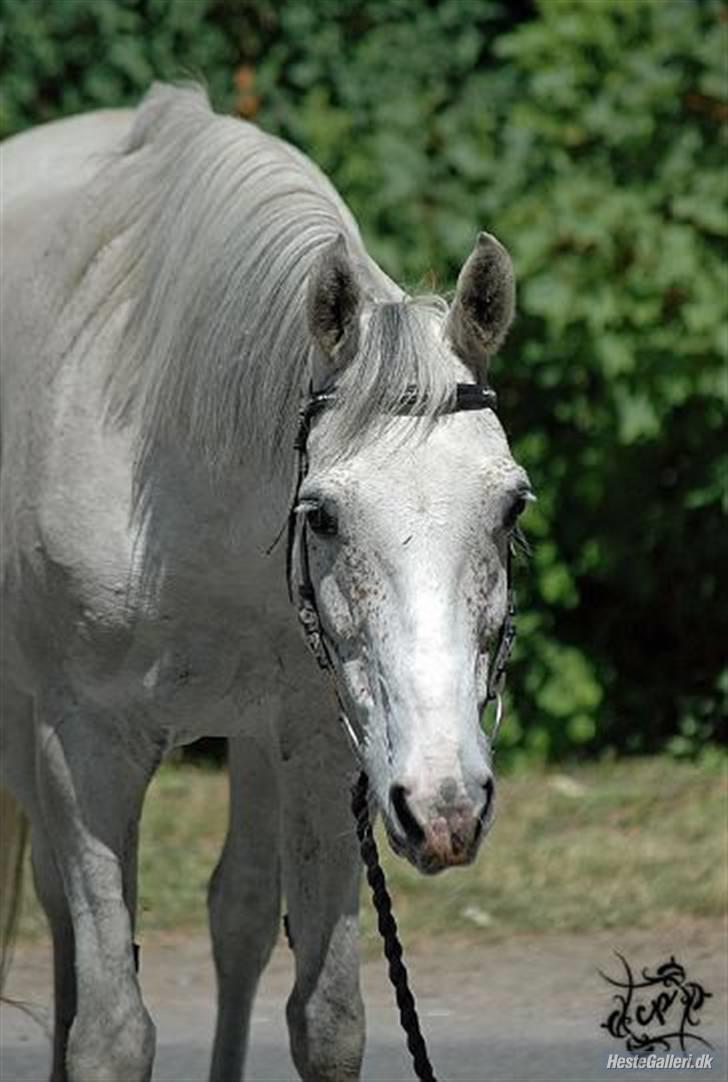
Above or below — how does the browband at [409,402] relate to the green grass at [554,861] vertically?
above

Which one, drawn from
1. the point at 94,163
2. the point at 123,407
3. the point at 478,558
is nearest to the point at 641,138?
the point at 94,163

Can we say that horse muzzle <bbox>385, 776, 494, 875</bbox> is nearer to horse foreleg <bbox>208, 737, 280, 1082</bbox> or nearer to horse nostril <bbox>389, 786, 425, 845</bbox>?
horse nostril <bbox>389, 786, 425, 845</bbox>

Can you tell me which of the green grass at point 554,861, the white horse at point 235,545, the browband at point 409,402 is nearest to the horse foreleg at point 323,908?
the white horse at point 235,545

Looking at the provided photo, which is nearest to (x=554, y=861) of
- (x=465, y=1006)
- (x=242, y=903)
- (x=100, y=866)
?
(x=465, y=1006)

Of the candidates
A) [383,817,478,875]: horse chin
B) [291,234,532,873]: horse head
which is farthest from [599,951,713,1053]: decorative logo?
[383,817,478,875]: horse chin

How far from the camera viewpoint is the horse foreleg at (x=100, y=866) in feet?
14.7

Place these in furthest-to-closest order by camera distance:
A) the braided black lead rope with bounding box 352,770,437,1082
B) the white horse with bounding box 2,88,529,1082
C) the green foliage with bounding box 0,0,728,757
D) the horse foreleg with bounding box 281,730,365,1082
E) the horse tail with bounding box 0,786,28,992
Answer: the green foliage with bounding box 0,0,728,757 < the horse tail with bounding box 0,786,28,992 < the horse foreleg with bounding box 281,730,365,1082 < the braided black lead rope with bounding box 352,770,437,1082 < the white horse with bounding box 2,88,529,1082

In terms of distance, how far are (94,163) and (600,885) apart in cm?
271

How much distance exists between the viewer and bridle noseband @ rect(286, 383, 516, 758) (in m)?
3.85

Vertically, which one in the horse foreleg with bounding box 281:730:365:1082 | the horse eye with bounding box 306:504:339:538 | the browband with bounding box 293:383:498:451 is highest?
the browband with bounding box 293:383:498:451

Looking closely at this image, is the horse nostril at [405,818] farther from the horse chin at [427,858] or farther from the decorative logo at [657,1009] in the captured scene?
the decorative logo at [657,1009]

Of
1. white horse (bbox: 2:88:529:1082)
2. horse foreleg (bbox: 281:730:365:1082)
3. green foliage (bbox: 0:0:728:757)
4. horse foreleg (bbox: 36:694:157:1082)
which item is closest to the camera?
white horse (bbox: 2:88:529:1082)

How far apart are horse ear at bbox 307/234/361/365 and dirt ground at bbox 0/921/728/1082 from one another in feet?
→ 7.09

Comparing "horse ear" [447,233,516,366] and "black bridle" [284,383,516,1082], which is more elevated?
"horse ear" [447,233,516,366]
